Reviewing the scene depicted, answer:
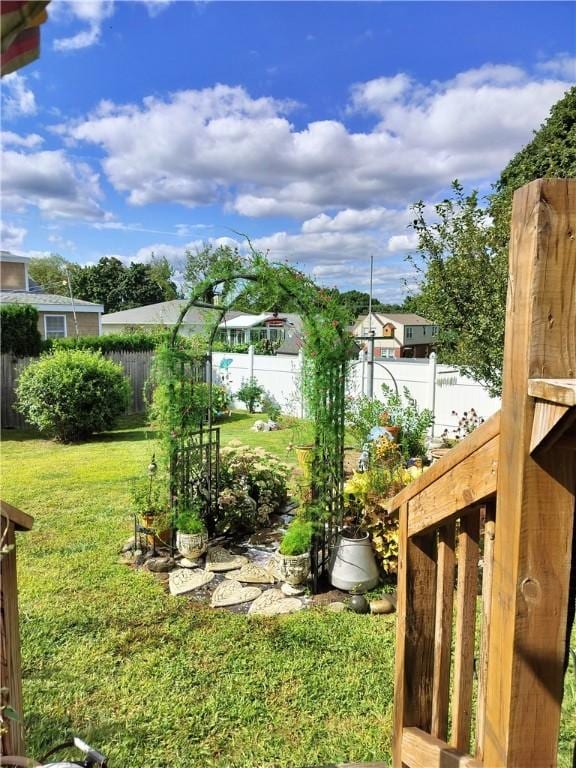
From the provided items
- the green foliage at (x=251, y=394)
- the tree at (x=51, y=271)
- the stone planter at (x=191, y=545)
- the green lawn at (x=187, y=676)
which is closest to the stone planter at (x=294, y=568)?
the green lawn at (x=187, y=676)

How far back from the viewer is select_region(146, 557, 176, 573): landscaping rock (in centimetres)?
397

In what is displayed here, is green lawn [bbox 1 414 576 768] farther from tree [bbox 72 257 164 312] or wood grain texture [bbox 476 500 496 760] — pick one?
tree [bbox 72 257 164 312]

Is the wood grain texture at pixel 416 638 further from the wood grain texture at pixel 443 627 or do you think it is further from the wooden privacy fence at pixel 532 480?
the wooden privacy fence at pixel 532 480

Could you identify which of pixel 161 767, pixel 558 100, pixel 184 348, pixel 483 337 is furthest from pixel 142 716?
pixel 558 100

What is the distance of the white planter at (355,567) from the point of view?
3.58 metres

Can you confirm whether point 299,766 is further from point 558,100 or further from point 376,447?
point 558,100

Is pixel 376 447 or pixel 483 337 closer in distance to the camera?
pixel 376 447

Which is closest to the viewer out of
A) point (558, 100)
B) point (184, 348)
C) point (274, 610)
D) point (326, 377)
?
point (274, 610)

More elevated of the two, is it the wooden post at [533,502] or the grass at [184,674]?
the wooden post at [533,502]

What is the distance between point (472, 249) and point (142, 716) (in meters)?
5.76

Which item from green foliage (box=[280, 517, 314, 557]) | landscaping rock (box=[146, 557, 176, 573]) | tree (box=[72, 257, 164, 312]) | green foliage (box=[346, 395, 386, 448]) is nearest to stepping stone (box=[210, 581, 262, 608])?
green foliage (box=[280, 517, 314, 557])

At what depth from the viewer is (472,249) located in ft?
19.4

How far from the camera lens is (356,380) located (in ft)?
32.1

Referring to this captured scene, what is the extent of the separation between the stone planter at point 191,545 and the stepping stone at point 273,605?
809 mm
